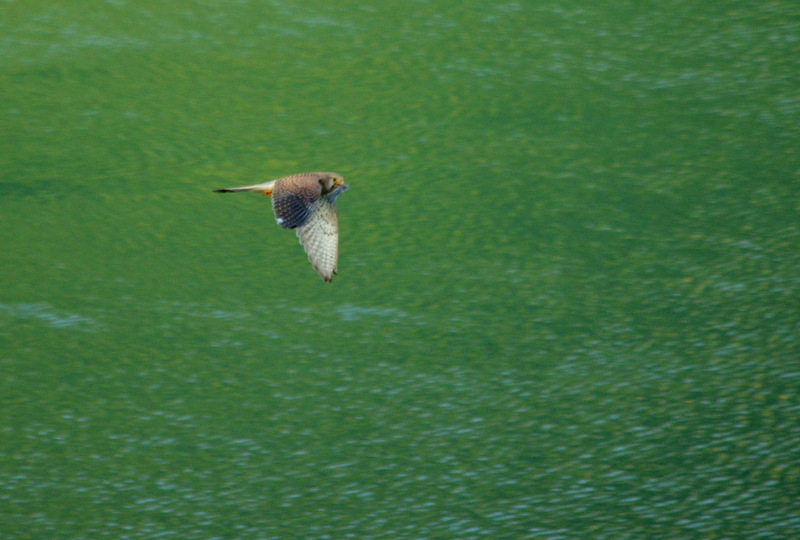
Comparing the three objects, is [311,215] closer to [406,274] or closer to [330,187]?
[330,187]

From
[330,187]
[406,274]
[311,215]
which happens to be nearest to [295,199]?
[311,215]

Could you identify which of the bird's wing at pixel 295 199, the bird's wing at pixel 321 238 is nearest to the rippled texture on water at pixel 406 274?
the bird's wing at pixel 321 238

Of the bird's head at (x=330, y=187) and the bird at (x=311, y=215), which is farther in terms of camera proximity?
the bird's head at (x=330, y=187)

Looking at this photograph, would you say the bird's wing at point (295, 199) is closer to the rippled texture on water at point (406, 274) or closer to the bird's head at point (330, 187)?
the bird's head at point (330, 187)

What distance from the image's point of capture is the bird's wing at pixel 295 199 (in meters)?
3.87

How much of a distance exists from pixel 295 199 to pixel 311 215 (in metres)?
0.08

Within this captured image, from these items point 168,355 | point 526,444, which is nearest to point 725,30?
point 526,444

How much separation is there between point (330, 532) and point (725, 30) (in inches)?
161

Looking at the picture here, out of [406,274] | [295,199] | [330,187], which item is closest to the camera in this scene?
[295,199]

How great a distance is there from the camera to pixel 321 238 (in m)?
3.94

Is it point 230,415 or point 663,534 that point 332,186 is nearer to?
point 230,415

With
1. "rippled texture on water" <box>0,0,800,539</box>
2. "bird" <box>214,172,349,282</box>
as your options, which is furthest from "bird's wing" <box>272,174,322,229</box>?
"rippled texture on water" <box>0,0,800,539</box>

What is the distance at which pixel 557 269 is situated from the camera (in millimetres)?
5336

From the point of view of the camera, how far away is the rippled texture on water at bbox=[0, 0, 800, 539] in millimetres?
4395
